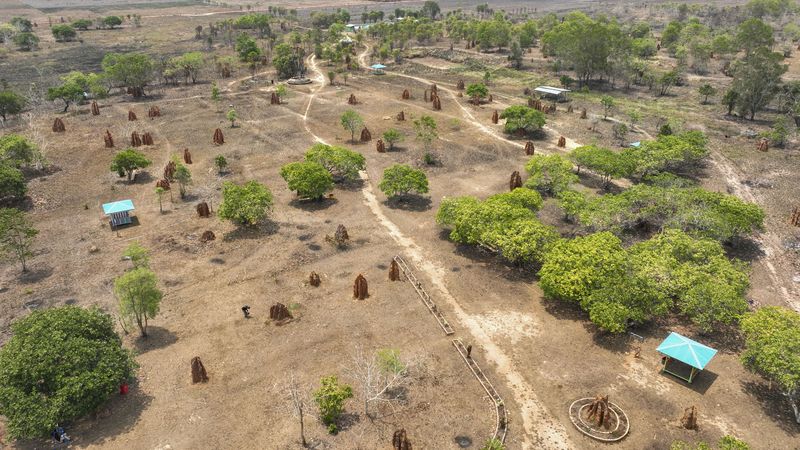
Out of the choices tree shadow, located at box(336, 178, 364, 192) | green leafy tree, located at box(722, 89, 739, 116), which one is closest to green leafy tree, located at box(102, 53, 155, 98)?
tree shadow, located at box(336, 178, 364, 192)

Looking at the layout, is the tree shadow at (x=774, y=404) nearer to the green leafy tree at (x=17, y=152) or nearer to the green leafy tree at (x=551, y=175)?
the green leafy tree at (x=551, y=175)

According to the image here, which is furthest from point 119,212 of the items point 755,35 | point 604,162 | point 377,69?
point 755,35

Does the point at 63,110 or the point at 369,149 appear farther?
the point at 63,110

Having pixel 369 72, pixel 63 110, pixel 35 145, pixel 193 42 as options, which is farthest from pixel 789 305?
pixel 193 42

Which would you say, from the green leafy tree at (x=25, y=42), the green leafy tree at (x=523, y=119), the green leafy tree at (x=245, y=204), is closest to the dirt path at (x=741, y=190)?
the green leafy tree at (x=523, y=119)

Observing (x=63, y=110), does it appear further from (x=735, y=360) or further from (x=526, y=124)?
(x=735, y=360)
